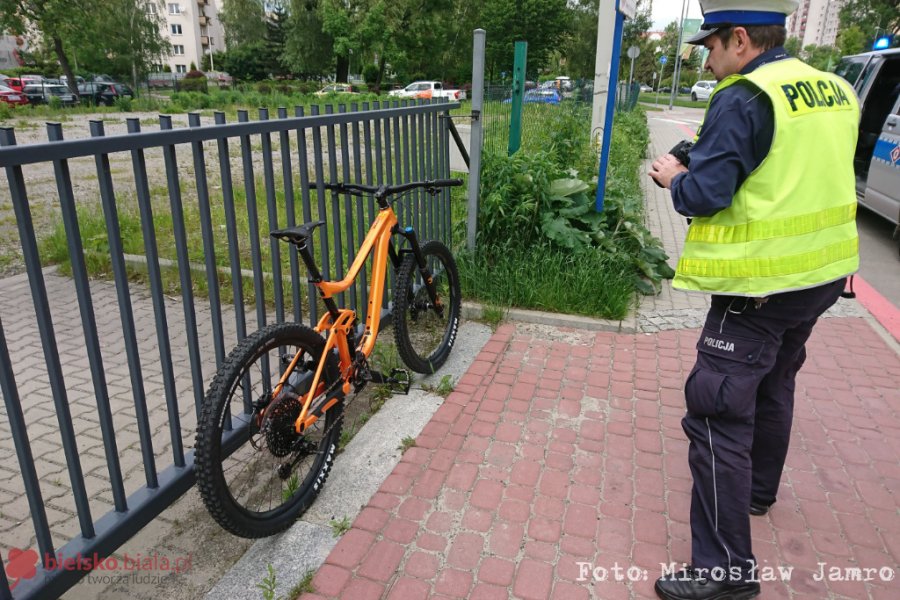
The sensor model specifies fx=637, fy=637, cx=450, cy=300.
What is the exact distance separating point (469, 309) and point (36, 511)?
11.4ft

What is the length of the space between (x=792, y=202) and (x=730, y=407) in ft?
2.43

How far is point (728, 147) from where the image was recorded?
2070 millimetres

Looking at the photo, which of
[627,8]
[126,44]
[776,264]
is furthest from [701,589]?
[126,44]

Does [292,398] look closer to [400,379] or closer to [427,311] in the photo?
[400,379]

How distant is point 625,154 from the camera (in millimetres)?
10500

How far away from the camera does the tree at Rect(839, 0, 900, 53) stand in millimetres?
47359

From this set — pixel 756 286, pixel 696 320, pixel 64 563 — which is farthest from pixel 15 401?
pixel 696 320

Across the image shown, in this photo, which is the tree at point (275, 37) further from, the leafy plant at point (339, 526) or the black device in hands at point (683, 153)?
the black device in hands at point (683, 153)

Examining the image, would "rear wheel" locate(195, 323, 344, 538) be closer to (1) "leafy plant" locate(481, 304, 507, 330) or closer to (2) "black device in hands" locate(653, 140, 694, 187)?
(2) "black device in hands" locate(653, 140, 694, 187)

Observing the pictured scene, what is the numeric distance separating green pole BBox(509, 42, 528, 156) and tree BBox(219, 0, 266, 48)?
62973mm

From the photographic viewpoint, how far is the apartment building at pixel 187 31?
8112 cm

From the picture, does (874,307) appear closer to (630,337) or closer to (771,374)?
(630,337)

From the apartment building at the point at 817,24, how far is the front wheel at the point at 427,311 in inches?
5355

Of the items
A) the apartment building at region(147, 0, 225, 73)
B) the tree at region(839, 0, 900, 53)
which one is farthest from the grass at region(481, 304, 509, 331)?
the apartment building at region(147, 0, 225, 73)
